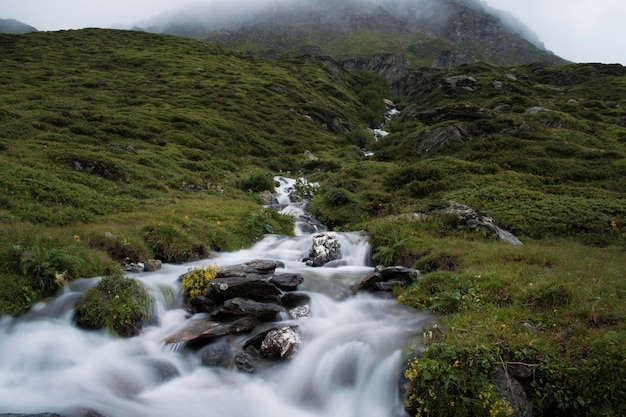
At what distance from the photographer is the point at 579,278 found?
31.1 feet

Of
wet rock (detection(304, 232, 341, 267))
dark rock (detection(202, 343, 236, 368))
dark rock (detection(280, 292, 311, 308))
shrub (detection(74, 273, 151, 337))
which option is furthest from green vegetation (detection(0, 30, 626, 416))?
dark rock (detection(202, 343, 236, 368))

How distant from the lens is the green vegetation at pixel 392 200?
Result: 658 cm

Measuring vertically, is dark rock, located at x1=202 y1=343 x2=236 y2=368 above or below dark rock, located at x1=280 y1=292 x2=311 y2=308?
below

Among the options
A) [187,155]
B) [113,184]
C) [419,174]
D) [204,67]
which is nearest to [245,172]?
[187,155]

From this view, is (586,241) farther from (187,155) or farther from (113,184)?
(187,155)

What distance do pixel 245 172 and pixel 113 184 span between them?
42.7ft

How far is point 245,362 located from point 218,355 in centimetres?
77

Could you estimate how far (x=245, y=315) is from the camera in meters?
9.25

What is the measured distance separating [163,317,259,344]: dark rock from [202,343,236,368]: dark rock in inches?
11.1

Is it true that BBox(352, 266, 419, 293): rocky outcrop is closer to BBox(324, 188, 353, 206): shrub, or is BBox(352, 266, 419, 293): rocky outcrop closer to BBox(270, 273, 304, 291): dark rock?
BBox(270, 273, 304, 291): dark rock

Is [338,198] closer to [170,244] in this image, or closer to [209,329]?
[170,244]

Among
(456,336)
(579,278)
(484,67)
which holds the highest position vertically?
(484,67)

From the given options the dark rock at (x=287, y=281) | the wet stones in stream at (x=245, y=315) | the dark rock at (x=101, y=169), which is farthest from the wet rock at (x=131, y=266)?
the dark rock at (x=101, y=169)

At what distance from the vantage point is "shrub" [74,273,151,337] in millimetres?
8688
